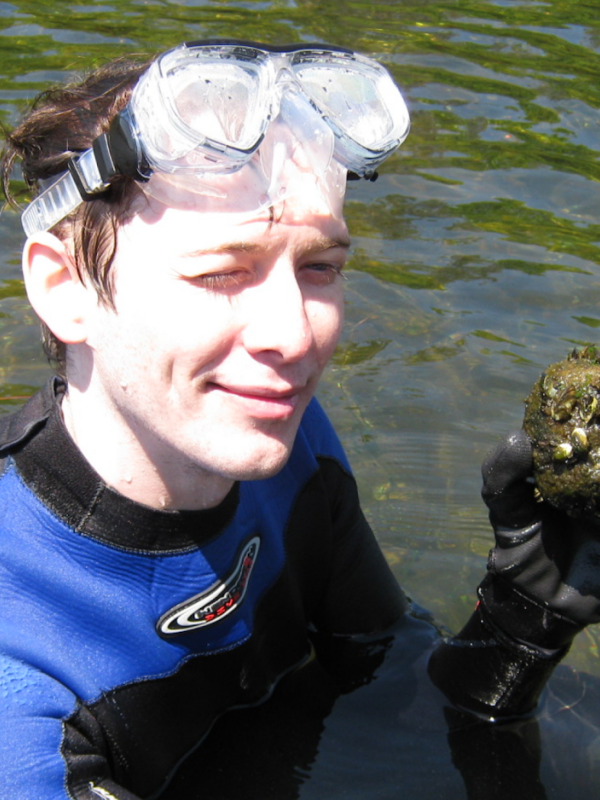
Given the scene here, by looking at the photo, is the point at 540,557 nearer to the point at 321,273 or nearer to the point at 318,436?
the point at 318,436

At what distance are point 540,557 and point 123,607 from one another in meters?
1.16

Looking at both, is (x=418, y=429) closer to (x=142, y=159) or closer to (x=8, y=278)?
(x=8, y=278)

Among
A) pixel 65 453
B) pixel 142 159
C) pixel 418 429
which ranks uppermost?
pixel 142 159

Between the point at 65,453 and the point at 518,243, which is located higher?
the point at 65,453

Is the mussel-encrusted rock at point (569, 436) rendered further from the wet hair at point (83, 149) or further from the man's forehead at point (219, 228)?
the wet hair at point (83, 149)

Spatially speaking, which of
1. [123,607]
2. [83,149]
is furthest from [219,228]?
[123,607]

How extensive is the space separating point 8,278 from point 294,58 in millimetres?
3482

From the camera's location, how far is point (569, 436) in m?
2.53

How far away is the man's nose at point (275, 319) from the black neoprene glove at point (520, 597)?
73 centimetres

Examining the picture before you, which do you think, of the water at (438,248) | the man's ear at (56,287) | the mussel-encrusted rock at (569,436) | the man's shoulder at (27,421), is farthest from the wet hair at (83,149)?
the water at (438,248)

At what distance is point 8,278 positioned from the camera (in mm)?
5609

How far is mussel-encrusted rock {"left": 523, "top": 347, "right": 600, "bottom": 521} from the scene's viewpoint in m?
2.52

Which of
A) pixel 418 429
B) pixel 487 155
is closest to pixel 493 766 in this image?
pixel 418 429

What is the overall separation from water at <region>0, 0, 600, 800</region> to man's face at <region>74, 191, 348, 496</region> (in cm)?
130
